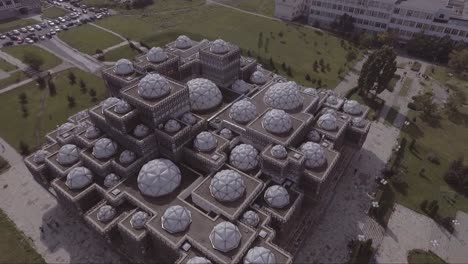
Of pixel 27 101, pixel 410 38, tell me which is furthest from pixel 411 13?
pixel 27 101

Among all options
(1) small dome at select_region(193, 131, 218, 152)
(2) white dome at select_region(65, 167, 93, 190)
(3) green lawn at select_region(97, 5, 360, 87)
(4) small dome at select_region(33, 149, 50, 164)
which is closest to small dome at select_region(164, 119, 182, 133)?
(1) small dome at select_region(193, 131, 218, 152)

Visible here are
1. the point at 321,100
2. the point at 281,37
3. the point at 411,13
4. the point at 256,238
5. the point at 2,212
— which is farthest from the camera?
the point at 281,37

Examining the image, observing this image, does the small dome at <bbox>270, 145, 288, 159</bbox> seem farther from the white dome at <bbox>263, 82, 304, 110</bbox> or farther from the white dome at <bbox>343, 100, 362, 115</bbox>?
the white dome at <bbox>343, 100, 362, 115</bbox>

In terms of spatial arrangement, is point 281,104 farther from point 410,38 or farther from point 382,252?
point 410,38

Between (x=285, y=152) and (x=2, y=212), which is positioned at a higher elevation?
(x=285, y=152)

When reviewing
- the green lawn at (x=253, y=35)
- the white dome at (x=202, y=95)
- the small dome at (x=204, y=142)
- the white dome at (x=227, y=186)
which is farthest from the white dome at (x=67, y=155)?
the green lawn at (x=253, y=35)

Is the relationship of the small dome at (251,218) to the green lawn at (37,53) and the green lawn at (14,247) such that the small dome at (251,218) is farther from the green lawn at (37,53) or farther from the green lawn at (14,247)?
A: the green lawn at (37,53)
